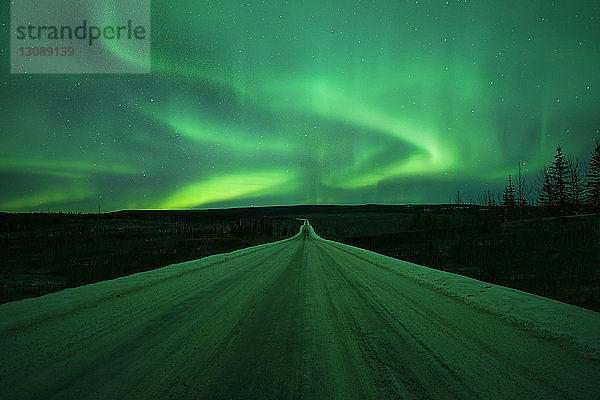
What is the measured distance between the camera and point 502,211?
57969 mm

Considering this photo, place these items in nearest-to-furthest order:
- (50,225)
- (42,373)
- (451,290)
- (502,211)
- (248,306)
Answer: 1. (42,373)
2. (248,306)
3. (451,290)
4. (50,225)
5. (502,211)

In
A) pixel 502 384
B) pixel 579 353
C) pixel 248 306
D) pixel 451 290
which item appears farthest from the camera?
pixel 451 290

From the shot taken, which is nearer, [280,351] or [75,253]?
[280,351]

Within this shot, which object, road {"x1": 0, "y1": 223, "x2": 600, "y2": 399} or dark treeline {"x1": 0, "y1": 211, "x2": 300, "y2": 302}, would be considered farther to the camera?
dark treeline {"x1": 0, "y1": 211, "x2": 300, "y2": 302}

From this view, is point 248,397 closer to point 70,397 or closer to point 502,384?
point 70,397

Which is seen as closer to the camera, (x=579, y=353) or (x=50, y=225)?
(x=579, y=353)

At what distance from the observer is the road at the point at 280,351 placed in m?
2.66

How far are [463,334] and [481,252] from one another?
13.1 m

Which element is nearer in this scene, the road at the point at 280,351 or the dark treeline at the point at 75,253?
the road at the point at 280,351

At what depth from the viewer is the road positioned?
8.72 ft

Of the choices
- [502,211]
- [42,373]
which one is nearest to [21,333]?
[42,373]

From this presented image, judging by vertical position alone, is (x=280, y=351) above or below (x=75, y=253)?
above

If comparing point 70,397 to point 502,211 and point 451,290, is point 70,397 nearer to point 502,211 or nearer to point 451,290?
point 451,290

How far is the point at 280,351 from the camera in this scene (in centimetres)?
345
